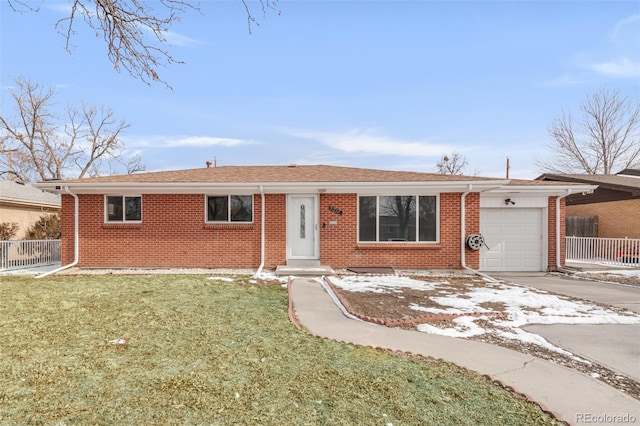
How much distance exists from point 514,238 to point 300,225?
6.91 m

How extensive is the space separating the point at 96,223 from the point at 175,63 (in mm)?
8133

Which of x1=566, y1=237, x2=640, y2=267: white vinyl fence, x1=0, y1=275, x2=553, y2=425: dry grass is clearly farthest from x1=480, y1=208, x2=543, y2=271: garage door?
x1=0, y1=275, x2=553, y2=425: dry grass

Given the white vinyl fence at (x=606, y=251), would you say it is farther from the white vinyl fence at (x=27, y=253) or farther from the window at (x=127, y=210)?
the white vinyl fence at (x=27, y=253)

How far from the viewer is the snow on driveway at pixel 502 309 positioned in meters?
4.93

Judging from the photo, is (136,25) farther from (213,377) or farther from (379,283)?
(379,283)

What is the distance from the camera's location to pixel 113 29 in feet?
14.2

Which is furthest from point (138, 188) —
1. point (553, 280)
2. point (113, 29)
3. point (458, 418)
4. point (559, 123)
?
point (559, 123)

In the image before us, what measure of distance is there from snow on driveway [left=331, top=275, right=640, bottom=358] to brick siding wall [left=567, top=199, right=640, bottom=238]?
11.4 metres

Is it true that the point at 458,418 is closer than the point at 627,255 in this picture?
Yes

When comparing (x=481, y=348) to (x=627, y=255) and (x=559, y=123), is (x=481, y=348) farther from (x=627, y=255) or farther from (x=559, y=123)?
(x=559, y=123)

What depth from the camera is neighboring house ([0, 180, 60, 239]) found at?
14.2 metres

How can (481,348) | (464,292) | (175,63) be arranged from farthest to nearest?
1. (464,292)
2. (175,63)
3. (481,348)

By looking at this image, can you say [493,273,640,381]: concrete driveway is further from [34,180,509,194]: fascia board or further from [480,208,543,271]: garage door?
[34,180,509,194]: fascia board

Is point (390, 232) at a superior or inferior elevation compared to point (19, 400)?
superior
